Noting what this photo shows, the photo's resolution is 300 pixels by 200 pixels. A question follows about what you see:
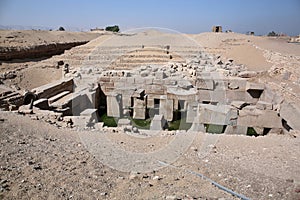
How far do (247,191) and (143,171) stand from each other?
1.65 m

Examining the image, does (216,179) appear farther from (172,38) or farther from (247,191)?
(172,38)

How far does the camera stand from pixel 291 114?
8273mm

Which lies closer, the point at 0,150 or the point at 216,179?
the point at 216,179

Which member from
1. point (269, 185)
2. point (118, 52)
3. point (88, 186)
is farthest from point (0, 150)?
point (118, 52)

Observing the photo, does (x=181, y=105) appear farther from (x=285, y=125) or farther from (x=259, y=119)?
(x=285, y=125)

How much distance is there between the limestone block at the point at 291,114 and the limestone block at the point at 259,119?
0.34m

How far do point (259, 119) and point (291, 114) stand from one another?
1.05 metres

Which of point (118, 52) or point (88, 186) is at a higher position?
point (118, 52)

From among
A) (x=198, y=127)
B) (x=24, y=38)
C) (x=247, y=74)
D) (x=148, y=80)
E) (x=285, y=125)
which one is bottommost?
(x=198, y=127)

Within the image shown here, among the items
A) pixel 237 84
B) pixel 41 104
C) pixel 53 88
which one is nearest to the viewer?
pixel 41 104

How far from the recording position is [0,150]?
4.42 meters

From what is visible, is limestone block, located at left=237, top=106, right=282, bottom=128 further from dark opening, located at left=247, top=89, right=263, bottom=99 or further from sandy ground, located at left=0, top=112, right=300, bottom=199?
dark opening, located at left=247, top=89, right=263, bottom=99

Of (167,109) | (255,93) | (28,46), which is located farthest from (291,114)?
(28,46)

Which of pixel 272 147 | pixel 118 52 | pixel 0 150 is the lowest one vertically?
pixel 272 147
